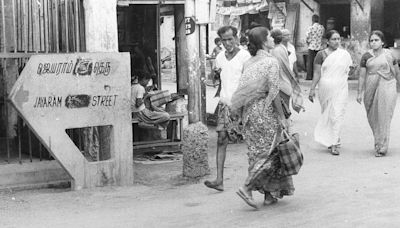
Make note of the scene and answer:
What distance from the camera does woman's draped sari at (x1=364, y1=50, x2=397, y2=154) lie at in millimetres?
9602

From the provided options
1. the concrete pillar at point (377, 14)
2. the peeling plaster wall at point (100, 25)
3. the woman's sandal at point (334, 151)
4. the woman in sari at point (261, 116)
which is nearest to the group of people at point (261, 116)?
the woman in sari at point (261, 116)

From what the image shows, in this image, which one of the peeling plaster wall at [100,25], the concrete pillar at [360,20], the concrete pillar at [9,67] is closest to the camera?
the peeling plaster wall at [100,25]

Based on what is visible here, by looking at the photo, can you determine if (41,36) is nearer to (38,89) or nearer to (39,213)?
(38,89)

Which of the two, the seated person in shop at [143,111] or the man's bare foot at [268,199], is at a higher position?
the seated person in shop at [143,111]

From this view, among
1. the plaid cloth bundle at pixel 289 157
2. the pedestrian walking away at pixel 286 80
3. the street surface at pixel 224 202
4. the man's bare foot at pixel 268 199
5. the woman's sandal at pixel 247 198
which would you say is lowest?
the street surface at pixel 224 202

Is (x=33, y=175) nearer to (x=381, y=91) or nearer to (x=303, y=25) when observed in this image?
(x=381, y=91)

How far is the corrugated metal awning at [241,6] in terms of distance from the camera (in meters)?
24.1

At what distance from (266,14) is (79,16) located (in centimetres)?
1725

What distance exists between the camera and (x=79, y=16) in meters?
8.30

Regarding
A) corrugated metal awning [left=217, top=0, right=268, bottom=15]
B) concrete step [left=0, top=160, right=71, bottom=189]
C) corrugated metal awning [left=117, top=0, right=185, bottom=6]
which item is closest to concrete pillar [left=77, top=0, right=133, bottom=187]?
concrete step [left=0, top=160, right=71, bottom=189]

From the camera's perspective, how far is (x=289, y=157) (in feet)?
21.4

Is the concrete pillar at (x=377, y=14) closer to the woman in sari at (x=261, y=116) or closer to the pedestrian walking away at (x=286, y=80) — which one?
the pedestrian walking away at (x=286, y=80)

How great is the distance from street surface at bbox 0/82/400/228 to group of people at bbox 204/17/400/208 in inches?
10.5

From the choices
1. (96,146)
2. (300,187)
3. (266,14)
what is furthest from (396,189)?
(266,14)
